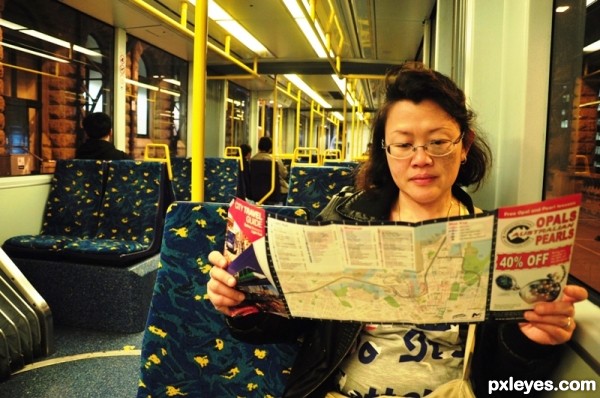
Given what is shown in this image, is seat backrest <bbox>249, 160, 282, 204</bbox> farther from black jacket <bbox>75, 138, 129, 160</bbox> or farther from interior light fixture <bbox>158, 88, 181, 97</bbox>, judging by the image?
black jacket <bbox>75, 138, 129, 160</bbox>

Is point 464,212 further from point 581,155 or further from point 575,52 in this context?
point 575,52

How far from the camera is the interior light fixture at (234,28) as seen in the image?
4768 millimetres

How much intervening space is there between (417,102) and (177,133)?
21.9 ft

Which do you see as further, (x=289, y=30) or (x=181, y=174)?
(x=289, y=30)

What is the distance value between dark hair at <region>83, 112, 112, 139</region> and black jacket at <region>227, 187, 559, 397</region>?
3.04 m

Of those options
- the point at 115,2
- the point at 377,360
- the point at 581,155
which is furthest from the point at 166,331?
the point at 115,2

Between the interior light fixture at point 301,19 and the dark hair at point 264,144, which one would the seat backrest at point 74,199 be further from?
the dark hair at point 264,144

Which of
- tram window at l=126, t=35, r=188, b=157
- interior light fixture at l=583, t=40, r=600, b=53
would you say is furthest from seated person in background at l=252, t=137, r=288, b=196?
interior light fixture at l=583, t=40, r=600, b=53

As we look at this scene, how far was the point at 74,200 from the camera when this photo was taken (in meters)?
3.45

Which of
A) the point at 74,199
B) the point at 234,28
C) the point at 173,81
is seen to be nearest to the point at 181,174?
the point at 74,199

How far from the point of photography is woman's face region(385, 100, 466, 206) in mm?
1067

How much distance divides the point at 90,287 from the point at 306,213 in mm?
2061

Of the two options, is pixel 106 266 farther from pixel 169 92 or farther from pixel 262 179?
pixel 169 92

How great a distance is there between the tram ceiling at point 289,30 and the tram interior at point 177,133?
0.10 ft
